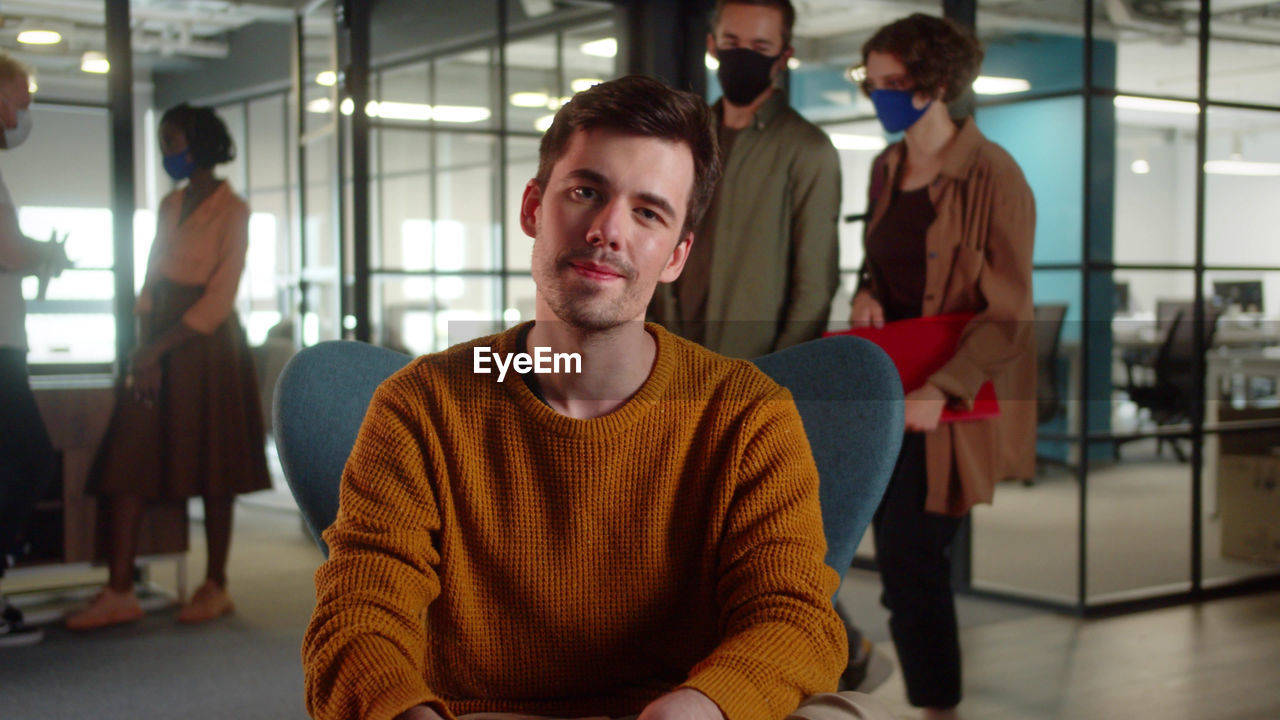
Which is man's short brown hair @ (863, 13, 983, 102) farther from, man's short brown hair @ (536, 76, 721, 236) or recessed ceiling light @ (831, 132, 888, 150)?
recessed ceiling light @ (831, 132, 888, 150)

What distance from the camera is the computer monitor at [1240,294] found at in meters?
4.20

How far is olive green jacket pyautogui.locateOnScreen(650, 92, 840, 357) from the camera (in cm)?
230

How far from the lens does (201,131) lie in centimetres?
364

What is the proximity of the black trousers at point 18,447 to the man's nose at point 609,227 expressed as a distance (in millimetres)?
2564

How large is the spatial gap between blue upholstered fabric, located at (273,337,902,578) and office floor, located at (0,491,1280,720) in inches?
59.3

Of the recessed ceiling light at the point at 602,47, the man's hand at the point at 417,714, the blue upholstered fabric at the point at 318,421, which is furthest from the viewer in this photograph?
the recessed ceiling light at the point at 602,47

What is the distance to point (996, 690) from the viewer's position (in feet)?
9.85

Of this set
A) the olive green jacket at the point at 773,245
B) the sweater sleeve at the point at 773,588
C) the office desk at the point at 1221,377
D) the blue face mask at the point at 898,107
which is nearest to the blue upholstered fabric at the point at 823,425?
the sweater sleeve at the point at 773,588

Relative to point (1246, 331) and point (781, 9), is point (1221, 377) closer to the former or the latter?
point (1246, 331)

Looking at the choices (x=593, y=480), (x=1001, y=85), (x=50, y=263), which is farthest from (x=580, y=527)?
(x=1001, y=85)

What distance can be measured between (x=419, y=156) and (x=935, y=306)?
8.78 feet

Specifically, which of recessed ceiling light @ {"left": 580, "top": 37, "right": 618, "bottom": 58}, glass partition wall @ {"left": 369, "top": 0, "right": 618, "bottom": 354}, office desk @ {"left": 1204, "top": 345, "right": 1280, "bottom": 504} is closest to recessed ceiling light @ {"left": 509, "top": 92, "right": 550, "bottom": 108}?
glass partition wall @ {"left": 369, "top": 0, "right": 618, "bottom": 354}

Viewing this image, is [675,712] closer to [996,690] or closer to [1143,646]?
[996,690]

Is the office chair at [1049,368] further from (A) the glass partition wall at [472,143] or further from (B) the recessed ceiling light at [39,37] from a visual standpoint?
(B) the recessed ceiling light at [39,37]
